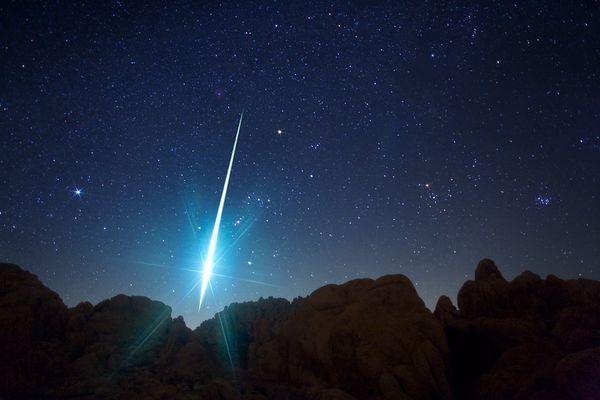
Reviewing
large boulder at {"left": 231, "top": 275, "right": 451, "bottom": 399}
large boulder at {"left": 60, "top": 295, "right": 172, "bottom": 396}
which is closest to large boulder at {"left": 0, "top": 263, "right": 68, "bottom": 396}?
large boulder at {"left": 60, "top": 295, "right": 172, "bottom": 396}

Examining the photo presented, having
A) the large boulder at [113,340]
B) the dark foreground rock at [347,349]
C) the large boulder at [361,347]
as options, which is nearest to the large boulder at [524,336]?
the dark foreground rock at [347,349]

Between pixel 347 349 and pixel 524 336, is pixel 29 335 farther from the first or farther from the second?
pixel 524 336

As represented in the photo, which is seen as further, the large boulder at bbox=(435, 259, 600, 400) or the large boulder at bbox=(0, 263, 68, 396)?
the large boulder at bbox=(0, 263, 68, 396)

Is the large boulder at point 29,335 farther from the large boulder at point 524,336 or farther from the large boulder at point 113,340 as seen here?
the large boulder at point 524,336

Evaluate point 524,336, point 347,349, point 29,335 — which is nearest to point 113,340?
point 29,335

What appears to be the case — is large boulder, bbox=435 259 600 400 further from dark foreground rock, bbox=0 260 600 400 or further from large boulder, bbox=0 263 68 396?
large boulder, bbox=0 263 68 396

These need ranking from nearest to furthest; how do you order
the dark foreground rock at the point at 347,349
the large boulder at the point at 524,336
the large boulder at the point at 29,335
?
the large boulder at the point at 524,336, the dark foreground rock at the point at 347,349, the large boulder at the point at 29,335

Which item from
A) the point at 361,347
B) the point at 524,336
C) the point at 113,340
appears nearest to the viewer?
the point at 524,336

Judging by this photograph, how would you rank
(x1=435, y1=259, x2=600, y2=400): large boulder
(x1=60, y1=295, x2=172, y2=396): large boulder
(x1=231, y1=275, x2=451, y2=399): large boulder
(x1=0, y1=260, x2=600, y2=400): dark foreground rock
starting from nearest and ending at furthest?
(x1=435, y1=259, x2=600, y2=400): large boulder
(x1=0, y1=260, x2=600, y2=400): dark foreground rock
(x1=231, y1=275, x2=451, y2=399): large boulder
(x1=60, y1=295, x2=172, y2=396): large boulder
